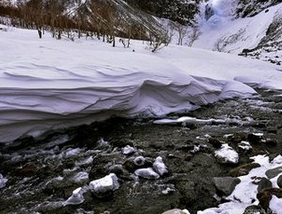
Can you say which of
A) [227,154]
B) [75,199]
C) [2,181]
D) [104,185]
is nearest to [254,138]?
[227,154]

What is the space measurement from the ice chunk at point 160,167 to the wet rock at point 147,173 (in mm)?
48

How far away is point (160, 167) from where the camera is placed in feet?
11.2

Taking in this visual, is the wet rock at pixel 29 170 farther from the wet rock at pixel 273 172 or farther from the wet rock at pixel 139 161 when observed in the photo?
the wet rock at pixel 273 172

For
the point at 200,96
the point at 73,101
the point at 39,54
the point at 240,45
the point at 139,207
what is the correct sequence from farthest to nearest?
the point at 240,45 < the point at 200,96 < the point at 39,54 < the point at 73,101 < the point at 139,207

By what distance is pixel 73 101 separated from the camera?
4406mm

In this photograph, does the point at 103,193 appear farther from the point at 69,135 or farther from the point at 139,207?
the point at 69,135

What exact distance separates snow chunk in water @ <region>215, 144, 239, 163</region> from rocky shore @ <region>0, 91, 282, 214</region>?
0.03 ft

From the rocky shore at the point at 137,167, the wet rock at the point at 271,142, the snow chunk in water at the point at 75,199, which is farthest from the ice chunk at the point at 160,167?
the wet rock at the point at 271,142

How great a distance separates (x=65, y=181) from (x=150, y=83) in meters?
2.59

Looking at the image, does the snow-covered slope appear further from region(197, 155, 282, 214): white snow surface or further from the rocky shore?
region(197, 155, 282, 214): white snow surface

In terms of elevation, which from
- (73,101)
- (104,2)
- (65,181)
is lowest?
(65,181)

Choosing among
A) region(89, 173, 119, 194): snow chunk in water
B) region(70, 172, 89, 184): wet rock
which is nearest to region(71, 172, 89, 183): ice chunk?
region(70, 172, 89, 184): wet rock

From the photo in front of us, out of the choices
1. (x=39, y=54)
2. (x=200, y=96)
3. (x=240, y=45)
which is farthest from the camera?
(x=240, y=45)

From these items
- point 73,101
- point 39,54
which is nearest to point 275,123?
point 73,101
